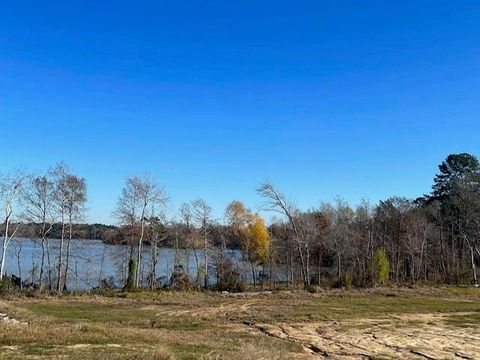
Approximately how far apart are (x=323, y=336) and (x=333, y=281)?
25587mm

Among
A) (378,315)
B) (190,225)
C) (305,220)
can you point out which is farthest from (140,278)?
(378,315)

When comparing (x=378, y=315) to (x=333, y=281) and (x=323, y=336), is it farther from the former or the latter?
(x=333, y=281)

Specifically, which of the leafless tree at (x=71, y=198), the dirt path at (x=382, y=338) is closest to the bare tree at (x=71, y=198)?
the leafless tree at (x=71, y=198)

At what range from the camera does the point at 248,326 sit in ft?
72.8

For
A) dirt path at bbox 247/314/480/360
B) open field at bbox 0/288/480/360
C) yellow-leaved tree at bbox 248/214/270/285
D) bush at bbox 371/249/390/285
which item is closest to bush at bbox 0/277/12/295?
open field at bbox 0/288/480/360

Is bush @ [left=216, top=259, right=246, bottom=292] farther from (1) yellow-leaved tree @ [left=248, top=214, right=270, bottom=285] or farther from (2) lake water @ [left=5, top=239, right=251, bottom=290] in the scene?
(1) yellow-leaved tree @ [left=248, top=214, right=270, bottom=285]

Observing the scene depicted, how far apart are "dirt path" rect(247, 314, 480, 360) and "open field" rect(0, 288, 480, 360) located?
0.13 feet

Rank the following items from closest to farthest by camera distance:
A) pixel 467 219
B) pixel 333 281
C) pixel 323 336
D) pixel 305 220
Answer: pixel 323 336, pixel 333 281, pixel 467 219, pixel 305 220

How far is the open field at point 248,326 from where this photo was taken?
41.7 ft

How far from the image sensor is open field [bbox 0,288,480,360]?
12.7 m

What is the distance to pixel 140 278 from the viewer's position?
2071 inches

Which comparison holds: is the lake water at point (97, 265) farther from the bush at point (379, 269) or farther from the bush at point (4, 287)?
the bush at point (379, 269)

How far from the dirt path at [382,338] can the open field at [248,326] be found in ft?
0.13

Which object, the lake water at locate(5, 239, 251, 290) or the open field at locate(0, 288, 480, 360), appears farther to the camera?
the lake water at locate(5, 239, 251, 290)
